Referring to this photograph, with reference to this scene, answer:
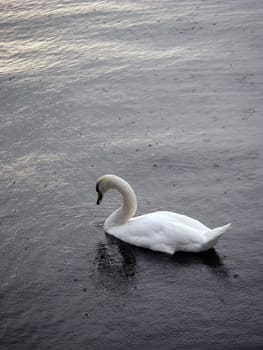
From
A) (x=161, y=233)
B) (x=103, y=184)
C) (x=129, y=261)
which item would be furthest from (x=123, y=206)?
(x=129, y=261)

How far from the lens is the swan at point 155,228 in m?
10.8

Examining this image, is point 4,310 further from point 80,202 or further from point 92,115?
point 92,115

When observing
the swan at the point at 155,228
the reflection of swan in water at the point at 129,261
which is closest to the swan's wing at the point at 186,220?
the swan at the point at 155,228

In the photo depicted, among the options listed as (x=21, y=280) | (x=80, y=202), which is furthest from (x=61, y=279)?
(x=80, y=202)

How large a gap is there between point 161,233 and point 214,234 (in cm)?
87

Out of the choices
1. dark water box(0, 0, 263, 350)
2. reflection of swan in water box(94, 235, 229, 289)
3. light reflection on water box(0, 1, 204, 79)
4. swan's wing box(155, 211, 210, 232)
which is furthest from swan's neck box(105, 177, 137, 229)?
light reflection on water box(0, 1, 204, 79)

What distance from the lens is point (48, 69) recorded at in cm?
1822

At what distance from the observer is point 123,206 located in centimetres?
1160

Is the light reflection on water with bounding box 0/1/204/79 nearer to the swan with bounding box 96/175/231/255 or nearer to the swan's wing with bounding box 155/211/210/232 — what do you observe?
the swan with bounding box 96/175/231/255

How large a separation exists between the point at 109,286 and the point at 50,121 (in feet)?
19.4

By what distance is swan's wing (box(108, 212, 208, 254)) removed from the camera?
35.6 feet

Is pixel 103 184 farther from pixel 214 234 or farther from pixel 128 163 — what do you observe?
pixel 214 234

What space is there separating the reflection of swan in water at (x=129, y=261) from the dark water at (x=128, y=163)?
3 centimetres

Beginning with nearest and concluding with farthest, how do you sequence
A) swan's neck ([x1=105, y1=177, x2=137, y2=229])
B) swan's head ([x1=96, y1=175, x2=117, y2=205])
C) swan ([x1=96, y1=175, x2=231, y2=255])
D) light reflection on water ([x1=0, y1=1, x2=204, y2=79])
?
swan ([x1=96, y1=175, x2=231, y2=255]), swan's neck ([x1=105, y1=177, x2=137, y2=229]), swan's head ([x1=96, y1=175, x2=117, y2=205]), light reflection on water ([x1=0, y1=1, x2=204, y2=79])
